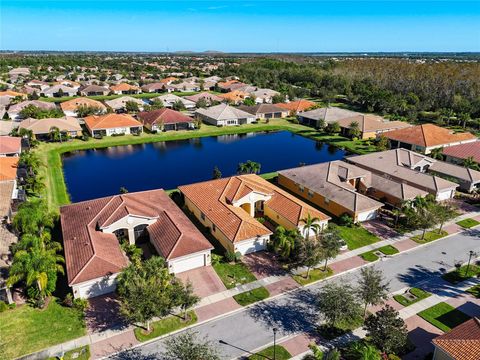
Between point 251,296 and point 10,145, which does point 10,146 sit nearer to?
point 10,145

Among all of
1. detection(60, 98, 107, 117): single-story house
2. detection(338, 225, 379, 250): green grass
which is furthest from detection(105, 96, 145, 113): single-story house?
detection(338, 225, 379, 250): green grass

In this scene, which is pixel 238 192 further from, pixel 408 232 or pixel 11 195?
pixel 11 195

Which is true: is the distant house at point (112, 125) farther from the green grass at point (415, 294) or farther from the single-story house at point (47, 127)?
the green grass at point (415, 294)

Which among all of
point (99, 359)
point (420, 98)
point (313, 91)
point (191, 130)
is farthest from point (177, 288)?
point (313, 91)

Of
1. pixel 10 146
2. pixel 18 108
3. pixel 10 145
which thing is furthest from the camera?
pixel 18 108

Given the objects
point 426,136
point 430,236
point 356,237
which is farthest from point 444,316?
point 426,136
